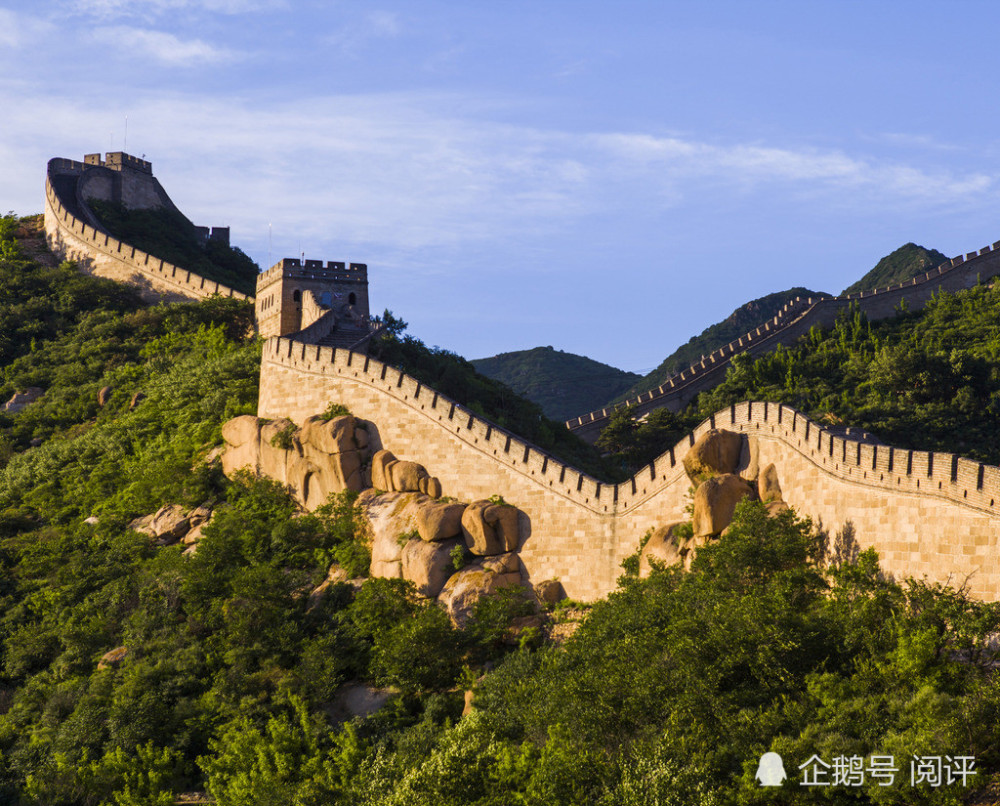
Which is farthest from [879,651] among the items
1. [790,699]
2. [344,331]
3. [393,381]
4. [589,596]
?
[344,331]

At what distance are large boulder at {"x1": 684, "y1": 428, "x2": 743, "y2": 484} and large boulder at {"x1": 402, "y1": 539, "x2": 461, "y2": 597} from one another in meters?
5.80

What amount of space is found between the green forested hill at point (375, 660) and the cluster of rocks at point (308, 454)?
55 centimetres

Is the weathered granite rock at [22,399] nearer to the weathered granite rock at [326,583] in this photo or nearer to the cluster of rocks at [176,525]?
the cluster of rocks at [176,525]

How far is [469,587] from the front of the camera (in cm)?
2903

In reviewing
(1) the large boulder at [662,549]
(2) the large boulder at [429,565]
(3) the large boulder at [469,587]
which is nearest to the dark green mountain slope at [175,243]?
(2) the large boulder at [429,565]

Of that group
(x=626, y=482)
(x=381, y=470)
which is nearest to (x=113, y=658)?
(x=381, y=470)

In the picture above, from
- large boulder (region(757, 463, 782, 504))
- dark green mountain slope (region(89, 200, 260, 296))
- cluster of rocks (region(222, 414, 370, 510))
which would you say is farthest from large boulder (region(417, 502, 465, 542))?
dark green mountain slope (region(89, 200, 260, 296))

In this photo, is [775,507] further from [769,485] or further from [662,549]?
[662,549]

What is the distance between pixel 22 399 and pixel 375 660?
24.3 metres

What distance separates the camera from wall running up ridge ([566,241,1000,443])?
5422 centimetres

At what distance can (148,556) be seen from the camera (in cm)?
3447

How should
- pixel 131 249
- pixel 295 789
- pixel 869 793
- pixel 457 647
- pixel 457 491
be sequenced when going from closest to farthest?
pixel 869 793, pixel 295 789, pixel 457 647, pixel 457 491, pixel 131 249

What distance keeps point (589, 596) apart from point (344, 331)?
15136 mm

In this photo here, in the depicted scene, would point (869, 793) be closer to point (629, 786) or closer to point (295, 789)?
point (629, 786)
